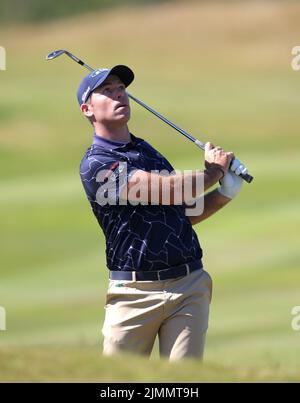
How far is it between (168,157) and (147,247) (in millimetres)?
13547

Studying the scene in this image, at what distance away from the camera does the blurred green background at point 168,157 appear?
9.58 m

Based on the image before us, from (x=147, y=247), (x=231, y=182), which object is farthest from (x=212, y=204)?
(x=147, y=247)

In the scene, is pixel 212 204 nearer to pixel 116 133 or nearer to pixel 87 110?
pixel 116 133

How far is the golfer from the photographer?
600 cm

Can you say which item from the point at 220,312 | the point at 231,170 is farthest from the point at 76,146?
the point at 231,170

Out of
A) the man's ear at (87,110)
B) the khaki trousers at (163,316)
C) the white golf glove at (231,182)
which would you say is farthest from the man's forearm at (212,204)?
the man's ear at (87,110)

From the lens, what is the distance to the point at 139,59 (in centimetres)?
2791

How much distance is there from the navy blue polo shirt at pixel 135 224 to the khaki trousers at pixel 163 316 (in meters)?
0.09

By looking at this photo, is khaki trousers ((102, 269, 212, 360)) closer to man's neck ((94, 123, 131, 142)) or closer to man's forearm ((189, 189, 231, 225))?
man's forearm ((189, 189, 231, 225))

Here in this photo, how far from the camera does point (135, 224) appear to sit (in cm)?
601

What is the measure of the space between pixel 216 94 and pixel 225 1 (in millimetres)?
6053

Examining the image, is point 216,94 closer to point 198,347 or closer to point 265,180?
point 265,180

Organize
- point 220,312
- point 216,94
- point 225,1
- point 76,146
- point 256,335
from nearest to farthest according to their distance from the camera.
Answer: point 256,335, point 220,312, point 76,146, point 216,94, point 225,1

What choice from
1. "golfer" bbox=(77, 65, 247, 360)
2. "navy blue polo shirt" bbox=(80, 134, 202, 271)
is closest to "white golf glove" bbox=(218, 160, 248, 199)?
"golfer" bbox=(77, 65, 247, 360)
